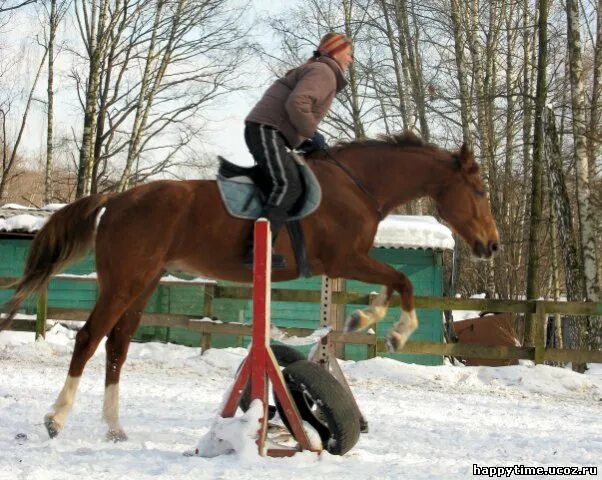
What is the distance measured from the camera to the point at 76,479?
3699 mm

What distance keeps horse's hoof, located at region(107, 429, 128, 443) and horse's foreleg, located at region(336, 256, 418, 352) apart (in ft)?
5.86

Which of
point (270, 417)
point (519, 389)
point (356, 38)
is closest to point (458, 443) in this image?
point (270, 417)

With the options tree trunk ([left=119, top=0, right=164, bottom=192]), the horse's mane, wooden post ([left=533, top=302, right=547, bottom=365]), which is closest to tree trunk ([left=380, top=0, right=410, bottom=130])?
tree trunk ([left=119, top=0, right=164, bottom=192])

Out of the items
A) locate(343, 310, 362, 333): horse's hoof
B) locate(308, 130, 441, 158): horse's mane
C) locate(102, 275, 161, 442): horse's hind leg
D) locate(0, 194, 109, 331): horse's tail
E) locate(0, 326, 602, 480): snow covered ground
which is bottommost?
locate(0, 326, 602, 480): snow covered ground

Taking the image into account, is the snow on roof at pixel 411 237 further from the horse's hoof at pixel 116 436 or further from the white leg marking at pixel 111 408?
the horse's hoof at pixel 116 436

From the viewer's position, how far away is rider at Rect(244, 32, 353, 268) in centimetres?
514

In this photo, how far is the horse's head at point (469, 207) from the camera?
18.4 ft

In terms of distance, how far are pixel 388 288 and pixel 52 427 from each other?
8.41ft

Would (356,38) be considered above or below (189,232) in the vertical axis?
above

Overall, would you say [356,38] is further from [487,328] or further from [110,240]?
[110,240]

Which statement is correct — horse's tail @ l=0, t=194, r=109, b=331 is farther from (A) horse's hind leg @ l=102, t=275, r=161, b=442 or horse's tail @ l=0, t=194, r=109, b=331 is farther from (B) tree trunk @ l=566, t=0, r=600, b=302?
(B) tree trunk @ l=566, t=0, r=600, b=302

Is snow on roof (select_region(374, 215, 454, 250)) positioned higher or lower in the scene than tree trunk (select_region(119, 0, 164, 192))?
lower

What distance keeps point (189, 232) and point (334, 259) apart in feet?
3.60

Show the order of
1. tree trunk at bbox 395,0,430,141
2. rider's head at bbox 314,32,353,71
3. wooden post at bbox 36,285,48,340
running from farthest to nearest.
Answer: tree trunk at bbox 395,0,430,141
wooden post at bbox 36,285,48,340
rider's head at bbox 314,32,353,71
